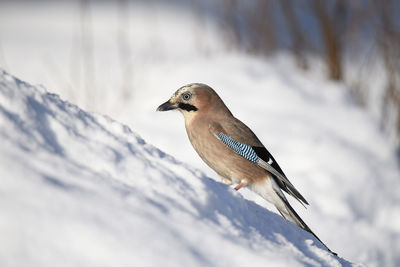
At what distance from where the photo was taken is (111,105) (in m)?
6.16

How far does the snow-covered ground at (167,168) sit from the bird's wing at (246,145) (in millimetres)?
563

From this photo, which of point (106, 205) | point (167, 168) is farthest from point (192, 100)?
point (106, 205)

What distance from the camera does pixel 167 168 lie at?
1.85 metres

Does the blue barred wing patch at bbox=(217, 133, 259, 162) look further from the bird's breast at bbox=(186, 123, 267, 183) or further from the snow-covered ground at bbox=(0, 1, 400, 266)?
the snow-covered ground at bbox=(0, 1, 400, 266)

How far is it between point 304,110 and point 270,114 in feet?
1.44

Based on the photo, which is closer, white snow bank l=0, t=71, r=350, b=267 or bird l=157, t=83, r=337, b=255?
white snow bank l=0, t=71, r=350, b=267

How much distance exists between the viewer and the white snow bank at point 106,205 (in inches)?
51.6

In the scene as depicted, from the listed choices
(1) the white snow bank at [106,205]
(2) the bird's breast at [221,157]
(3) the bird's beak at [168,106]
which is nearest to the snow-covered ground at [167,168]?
(1) the white snow bank at [106,205]

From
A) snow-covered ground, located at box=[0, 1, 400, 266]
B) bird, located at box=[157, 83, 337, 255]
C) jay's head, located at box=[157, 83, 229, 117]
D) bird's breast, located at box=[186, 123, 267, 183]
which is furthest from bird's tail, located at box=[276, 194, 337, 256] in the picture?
jay's head, located at box=[157, 83, 229, 117]

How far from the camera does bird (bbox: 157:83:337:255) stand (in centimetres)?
264

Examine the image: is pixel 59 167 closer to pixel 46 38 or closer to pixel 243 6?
pixel 243 6

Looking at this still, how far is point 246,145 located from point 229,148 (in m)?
0.10

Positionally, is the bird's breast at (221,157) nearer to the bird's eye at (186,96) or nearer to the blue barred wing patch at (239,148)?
the blue barred wing patch at (239,148)

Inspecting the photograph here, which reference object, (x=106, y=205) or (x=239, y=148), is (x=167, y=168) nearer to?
(x=106, y=205)
